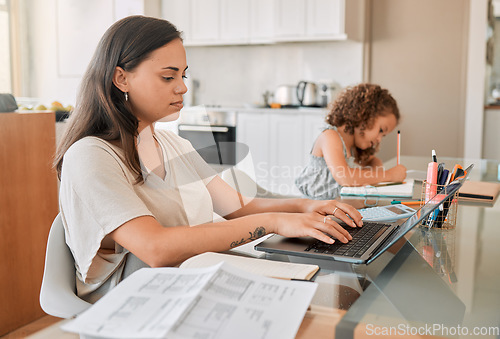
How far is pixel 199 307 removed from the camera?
66 cm

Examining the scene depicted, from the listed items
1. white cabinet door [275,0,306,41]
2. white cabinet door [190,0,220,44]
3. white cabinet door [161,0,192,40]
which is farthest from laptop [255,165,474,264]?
white cabinet door [161,0,192,40]

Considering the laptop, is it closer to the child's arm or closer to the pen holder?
the pen holder

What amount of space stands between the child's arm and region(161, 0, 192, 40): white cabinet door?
2947 mm

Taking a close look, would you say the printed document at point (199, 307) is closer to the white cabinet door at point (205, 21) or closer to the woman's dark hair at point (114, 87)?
the woman's dark hair at point (114, 87)

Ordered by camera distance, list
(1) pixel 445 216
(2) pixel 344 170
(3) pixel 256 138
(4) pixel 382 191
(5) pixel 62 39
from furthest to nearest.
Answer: (5) pixel 62 39
(3) pixel 256 138
(2) pixel 344 170
(4) pixel 382 191
(1) pixel 445 216

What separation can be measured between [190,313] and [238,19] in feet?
Result: 14.2

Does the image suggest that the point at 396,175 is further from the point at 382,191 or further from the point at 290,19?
the point at 290,19

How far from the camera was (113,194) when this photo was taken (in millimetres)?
994

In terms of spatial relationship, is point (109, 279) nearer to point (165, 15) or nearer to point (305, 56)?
point (305, 56)

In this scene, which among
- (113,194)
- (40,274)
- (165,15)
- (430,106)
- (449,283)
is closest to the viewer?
(449,283)

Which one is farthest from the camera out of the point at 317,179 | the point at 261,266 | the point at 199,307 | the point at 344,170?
the point at 317,179

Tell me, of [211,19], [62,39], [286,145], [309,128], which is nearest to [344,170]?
[309,128]

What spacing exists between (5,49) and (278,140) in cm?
363

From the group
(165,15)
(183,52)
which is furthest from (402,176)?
(165,15)
